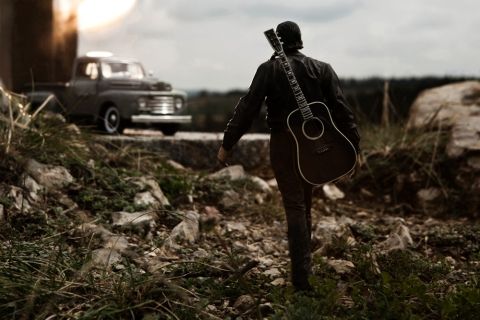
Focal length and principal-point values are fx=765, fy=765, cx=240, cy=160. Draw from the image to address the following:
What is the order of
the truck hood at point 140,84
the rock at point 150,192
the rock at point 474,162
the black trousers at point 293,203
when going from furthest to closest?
the truck hood at point 140,84 → the rock at point 474,162 → the rock at point 150,192 → the black trousers at point 293,203

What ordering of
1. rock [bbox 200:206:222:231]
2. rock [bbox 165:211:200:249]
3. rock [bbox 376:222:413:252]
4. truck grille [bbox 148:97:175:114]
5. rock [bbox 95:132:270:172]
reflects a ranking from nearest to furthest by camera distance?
rock [bbox 165:211:200:249], rock [bbox 376:222:413:252], rock [bbox 200:206:222:231], rock [bbox 95:132:270:172], truck grille [bbox 148:97:175:114]

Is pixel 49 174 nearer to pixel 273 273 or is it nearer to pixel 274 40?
pixel 273 273

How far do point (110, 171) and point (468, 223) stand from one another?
3.70m

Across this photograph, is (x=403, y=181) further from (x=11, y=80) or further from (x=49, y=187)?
(x=11, y=80)

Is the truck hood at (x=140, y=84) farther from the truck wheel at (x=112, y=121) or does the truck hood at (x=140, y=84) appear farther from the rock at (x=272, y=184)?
the rock at (x=272, y=184)

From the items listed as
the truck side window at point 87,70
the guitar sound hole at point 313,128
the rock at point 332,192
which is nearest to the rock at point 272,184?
the rock at point 332,192

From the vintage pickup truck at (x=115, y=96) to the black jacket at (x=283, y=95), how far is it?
5.37 meters

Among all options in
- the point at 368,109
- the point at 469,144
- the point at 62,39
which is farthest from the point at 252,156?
the point at 368,109

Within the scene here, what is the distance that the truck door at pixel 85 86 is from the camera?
10562 mm

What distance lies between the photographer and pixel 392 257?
212 inches

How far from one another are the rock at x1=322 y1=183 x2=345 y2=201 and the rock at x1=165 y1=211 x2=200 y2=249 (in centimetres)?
264

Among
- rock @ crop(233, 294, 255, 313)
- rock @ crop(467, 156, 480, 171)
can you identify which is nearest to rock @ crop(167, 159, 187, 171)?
rock @ crop(467, 156, 480, 171)

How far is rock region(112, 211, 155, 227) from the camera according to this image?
241 inches

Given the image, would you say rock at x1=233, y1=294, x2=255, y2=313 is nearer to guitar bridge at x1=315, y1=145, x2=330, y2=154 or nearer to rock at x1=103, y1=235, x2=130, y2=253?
guitar bridge at x1=315, y1=145, x2=330, y2=154
